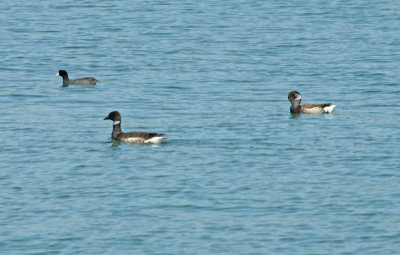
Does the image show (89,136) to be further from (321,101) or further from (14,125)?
(321,101)

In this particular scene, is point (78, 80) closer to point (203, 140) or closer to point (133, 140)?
point (133, 140)

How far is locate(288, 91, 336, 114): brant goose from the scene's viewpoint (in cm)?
3472

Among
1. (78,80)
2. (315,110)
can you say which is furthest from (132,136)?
(78,80)

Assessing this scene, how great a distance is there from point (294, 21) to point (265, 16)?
2636 millimetres

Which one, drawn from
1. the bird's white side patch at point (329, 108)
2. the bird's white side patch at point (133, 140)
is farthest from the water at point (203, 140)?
the bird's white side patch at point (329, 108)

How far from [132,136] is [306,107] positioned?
7.61m

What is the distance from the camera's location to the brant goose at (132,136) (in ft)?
98.0

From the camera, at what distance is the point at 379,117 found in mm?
34062

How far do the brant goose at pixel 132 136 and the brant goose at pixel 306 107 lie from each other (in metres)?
6.57

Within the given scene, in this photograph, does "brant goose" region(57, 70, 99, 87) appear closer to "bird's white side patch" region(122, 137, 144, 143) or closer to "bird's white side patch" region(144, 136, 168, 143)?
"bird's white side patch" region(122, 137, 144, 143)

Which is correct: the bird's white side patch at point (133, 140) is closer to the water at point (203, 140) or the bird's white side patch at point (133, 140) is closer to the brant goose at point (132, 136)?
the brant goose at point (132, 136)

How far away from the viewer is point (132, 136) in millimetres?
30562

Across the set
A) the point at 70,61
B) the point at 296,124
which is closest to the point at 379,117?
the point at 296,124

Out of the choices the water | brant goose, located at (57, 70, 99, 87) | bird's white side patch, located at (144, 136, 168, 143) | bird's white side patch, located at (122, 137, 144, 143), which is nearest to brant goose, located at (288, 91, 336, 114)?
the water
